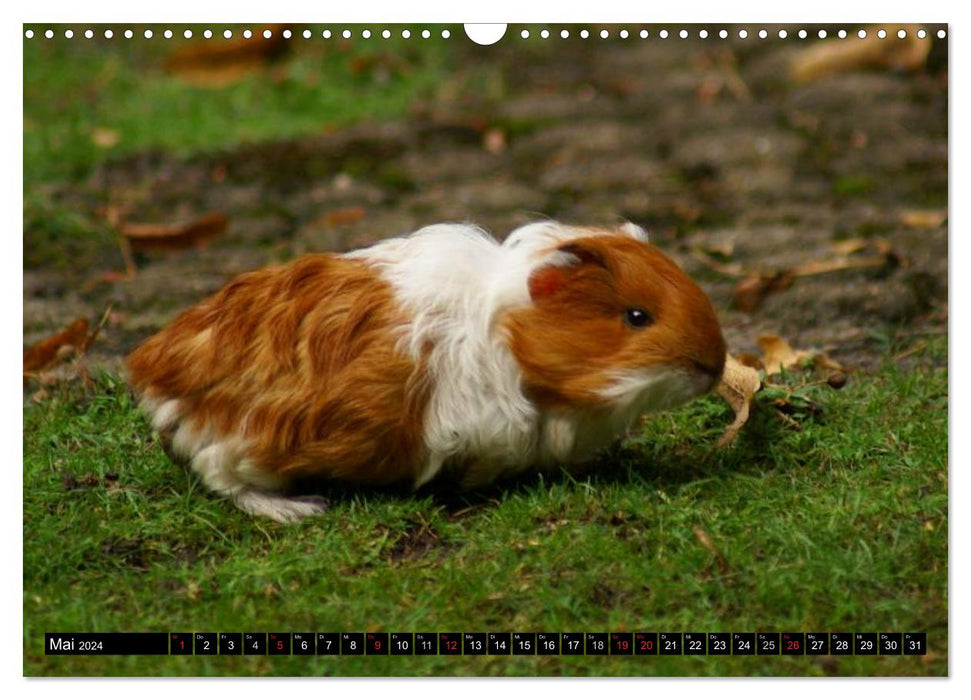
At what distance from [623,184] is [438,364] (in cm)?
391

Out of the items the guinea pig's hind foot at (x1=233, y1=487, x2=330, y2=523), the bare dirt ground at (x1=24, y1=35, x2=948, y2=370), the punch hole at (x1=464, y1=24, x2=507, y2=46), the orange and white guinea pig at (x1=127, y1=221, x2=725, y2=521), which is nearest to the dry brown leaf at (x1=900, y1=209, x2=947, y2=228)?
the bare dirt ground at (x1=24, y1=35, x2=948, y2=370)

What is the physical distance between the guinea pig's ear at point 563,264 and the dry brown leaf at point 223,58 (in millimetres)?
3617

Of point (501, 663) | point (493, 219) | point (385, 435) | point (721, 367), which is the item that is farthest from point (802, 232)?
point (501, 663)

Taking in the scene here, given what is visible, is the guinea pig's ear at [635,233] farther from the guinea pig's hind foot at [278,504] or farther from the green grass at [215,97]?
the green grass at [215,97]

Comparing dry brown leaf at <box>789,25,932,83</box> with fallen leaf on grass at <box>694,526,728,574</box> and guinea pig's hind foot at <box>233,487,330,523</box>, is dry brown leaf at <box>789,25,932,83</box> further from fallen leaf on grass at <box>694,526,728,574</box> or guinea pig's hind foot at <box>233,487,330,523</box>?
guinea pig's hind foot at <box>233,487,330,523</box>

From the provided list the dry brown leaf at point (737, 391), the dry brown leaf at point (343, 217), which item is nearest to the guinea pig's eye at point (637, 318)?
the dry brown leaf at point (737, 391)

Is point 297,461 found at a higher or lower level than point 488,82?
lower

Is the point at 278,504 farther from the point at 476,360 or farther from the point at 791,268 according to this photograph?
the point at 791,268

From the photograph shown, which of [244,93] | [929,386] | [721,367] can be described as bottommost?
[929,386]

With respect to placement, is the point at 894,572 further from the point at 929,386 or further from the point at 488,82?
the point at 488,82

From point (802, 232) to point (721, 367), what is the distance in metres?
2.99

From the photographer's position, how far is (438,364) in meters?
4.16

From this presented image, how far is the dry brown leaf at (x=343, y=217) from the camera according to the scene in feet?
24.1

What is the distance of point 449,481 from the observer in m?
4.50
